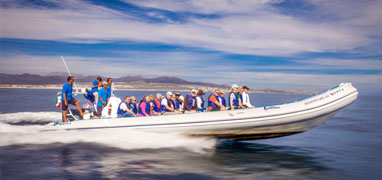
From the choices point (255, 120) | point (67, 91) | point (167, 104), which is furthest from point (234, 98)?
point (67, 91)

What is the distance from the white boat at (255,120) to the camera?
845cm

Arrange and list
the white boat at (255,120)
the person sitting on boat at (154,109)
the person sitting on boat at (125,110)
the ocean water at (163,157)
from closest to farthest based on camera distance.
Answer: the ocean water at (163,157) → the white boat at (255,120) → the person sitting on boat at (125,110) → the person sitting on boat at (154,109)

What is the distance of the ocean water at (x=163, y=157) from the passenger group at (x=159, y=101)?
0.80m

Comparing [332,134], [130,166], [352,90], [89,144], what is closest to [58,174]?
[130,166]

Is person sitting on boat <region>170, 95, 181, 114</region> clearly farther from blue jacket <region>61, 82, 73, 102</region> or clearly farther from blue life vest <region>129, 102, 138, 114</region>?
blue jacket <region>61, 82, 73, 102</region>

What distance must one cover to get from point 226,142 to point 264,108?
269cm

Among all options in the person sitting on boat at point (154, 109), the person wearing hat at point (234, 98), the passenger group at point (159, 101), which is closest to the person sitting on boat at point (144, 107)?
the passenger group at point (159, 101)

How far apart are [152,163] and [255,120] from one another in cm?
312

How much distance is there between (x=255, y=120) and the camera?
27.8 feet

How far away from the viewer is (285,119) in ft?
27.7

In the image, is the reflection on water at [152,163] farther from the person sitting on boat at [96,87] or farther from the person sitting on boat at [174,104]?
the person sitting on boat at [96,87]

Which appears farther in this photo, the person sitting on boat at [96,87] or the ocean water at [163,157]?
the person sitting on boat at [96,87]

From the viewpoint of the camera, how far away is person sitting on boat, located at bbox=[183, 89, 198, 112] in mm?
9352

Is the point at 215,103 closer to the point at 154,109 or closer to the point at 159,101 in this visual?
the point at 159,101
